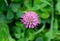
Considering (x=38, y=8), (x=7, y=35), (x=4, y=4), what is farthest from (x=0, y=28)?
(x=38, y=8)

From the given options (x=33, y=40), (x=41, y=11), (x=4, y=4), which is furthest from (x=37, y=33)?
(x=4, y=4)

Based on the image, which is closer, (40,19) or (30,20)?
(30,20)

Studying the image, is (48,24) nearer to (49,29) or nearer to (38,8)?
(49,29)

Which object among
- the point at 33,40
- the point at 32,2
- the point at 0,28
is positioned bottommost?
the point at 33,40

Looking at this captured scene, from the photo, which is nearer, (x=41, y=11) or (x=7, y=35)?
(x=7, y=35)

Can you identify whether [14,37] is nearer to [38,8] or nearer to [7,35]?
[7,35]

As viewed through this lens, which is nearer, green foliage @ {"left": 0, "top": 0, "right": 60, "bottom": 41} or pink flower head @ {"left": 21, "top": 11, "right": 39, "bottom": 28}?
pink flower head @ {"left": 21, "top": 11, "right": 39, "bottom": 28}

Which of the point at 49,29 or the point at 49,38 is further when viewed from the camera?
the point at 49,29

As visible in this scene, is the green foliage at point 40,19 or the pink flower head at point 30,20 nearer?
the pink flower head at point 30,20

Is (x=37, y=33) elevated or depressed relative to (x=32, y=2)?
depressed
